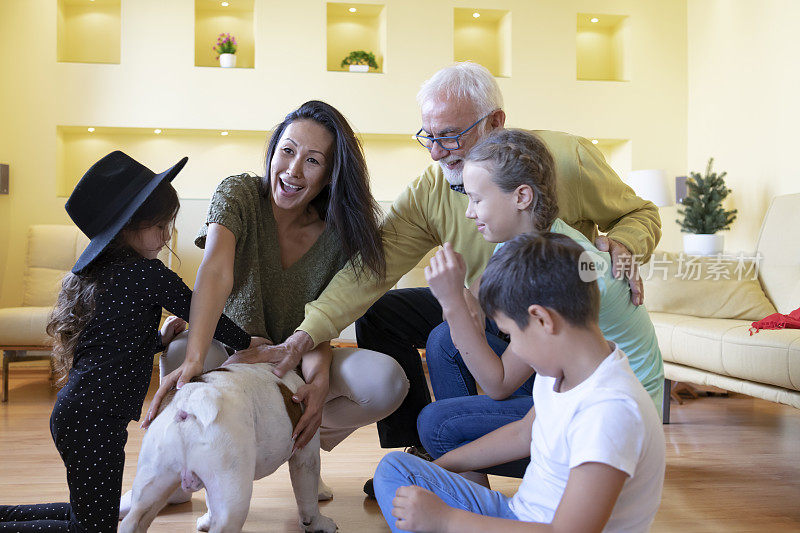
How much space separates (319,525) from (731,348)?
6.28 ft

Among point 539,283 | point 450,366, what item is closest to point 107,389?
point 450,366

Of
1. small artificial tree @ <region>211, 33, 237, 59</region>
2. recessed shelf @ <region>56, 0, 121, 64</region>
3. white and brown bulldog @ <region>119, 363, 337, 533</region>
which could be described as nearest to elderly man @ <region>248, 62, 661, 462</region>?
white and brown bulldog @ <region>119, 363, 337, 533</region>

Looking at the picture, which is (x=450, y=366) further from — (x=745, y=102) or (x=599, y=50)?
(x=599, y=50)

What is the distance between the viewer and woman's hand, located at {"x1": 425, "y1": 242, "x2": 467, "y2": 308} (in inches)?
54.7

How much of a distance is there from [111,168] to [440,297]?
872 mm

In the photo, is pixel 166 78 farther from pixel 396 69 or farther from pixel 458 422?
pixel 458 422

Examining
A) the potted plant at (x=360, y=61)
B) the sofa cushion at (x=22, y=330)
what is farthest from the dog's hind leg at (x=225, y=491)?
the potted plant at (x=360, y=61)

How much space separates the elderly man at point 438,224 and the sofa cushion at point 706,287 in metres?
1.84

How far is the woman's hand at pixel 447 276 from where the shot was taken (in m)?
1.39

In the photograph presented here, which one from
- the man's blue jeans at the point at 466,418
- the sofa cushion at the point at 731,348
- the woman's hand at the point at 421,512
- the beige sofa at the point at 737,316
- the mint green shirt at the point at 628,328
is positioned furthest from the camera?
the beige sofa at the point at 737,316

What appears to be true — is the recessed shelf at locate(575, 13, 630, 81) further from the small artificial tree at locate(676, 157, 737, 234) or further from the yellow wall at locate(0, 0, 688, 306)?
the small artificial tree at locate(676, 157, 737, 234)

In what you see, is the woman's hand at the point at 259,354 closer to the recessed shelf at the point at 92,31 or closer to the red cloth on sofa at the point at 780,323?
the red cloth on sofa at the point at 780,323

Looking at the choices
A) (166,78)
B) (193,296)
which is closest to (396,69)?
(166,78)

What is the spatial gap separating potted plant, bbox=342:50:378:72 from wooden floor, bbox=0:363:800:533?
11.3 ft
